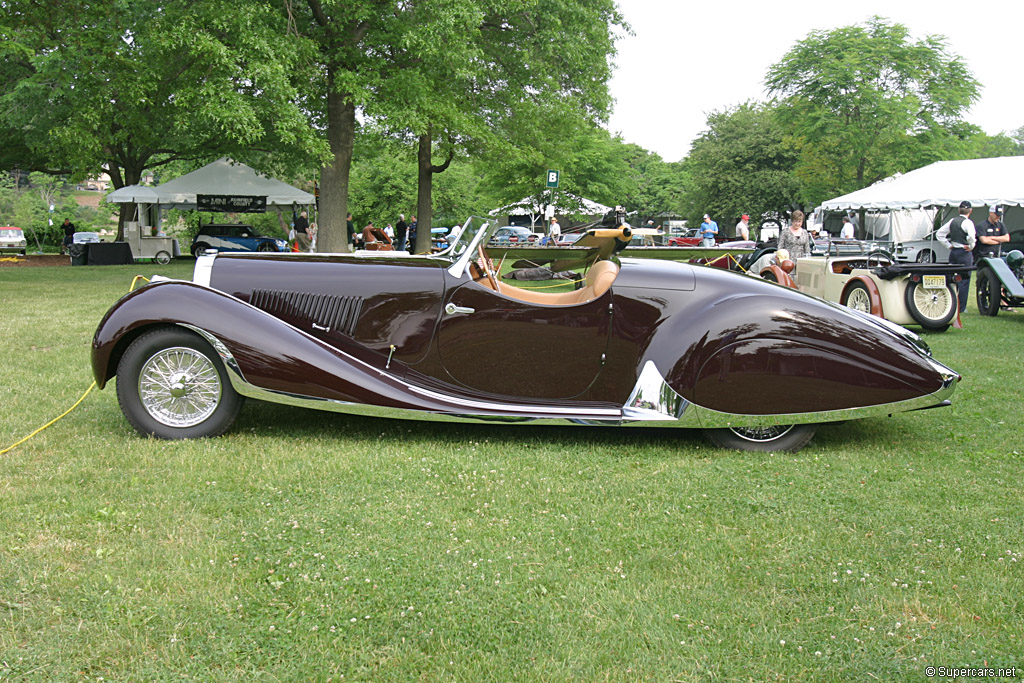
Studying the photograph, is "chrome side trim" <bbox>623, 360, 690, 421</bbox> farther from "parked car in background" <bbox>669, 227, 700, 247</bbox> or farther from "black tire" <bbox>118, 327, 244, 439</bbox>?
"parked car in background" <bbox>669, 227, 700, 247</bbox>

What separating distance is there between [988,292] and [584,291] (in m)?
10.4

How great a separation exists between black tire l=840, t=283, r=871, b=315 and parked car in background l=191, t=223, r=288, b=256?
23.5 metres

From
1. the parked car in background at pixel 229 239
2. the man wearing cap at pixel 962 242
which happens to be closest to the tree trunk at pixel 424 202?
the parked car in background at pixel 229 239

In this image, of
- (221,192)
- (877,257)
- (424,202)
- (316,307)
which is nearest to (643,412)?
(316,307)

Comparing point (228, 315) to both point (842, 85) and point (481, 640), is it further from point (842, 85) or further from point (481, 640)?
point (842, 85)

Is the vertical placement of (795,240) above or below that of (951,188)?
below

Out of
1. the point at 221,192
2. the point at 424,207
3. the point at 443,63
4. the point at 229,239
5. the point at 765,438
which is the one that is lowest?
the point at 765,438

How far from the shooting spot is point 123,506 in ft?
12.8

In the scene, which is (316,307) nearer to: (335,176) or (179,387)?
(179,387)

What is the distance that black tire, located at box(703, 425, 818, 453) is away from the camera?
5066 millimetres

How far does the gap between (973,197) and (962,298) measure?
41.5ft

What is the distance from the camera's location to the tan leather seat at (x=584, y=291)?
16.8 ft

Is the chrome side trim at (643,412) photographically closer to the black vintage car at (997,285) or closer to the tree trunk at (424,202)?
the black vintage car at (997,285)

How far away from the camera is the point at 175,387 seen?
490cm
